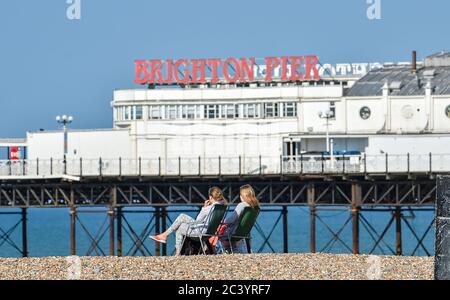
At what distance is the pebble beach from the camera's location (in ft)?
94.5

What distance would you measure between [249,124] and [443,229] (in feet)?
216

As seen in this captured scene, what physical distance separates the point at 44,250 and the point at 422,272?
98.2m

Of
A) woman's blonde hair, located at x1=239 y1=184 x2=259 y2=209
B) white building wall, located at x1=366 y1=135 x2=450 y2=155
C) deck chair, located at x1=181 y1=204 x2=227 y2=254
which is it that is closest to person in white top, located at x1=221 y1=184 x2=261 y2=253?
woman's blonde hair, located at x1=239 y1=184 x2=259 y2=209

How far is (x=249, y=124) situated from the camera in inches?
3558

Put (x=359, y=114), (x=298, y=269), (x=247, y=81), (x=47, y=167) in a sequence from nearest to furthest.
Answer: (x=298, y=269), (x=47, y=167), (x=359, y=114), (x=247, y=81)

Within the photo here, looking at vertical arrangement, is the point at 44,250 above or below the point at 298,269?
below

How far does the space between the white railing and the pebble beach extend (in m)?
42.6

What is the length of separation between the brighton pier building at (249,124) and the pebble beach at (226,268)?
49510 mm

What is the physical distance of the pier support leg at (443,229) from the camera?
2428 cm

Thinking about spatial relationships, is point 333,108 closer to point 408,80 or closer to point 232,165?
point 408,80

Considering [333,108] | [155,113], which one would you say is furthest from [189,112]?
[333,108]

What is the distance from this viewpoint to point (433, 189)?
74.1 m
